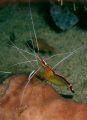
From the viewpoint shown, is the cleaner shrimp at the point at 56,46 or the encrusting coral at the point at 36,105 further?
the cleaner shrimp at the point at 56,46

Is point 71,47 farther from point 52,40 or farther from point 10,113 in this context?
point 10,113

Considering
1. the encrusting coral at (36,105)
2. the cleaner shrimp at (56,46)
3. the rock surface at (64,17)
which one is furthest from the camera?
the rock surface at (64,17)

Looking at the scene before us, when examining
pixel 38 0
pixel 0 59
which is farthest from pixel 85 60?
pixel 38 0

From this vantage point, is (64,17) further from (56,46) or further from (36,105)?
(36,105)

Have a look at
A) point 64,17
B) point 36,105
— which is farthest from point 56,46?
point 36,105

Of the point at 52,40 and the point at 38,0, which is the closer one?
the point at 52,40

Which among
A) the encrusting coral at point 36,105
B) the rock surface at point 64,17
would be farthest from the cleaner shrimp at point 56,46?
the encrusting coral at point 36,105

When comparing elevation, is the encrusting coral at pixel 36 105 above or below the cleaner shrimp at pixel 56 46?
above

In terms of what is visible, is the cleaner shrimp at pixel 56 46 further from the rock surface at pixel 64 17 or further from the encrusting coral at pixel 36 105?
the encrusting coral at pixel 36 105

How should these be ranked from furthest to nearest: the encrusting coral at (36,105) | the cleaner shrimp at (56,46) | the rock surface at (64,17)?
1. the rock surface at (64,17)
2. the cleaner shrimp at (56,46)
3. the encrusting coral at (36,105)
